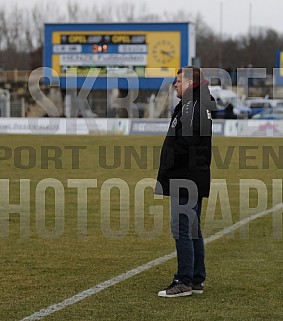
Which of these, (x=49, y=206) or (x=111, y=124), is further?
(x=111, y=124)

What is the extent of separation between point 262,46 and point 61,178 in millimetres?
74757

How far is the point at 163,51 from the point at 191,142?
43.5 meters

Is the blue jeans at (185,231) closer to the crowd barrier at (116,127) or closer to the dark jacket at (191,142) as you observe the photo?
the dark jacket at (191,142)

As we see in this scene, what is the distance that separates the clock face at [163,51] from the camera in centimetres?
5034

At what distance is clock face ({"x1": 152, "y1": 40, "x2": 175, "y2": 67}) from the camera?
1982 inches

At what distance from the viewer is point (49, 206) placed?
14180 mm

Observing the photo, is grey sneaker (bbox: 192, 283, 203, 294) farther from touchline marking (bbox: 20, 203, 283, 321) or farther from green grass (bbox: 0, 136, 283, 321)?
touchline marking (bbox: 20, 203, 283, 321)

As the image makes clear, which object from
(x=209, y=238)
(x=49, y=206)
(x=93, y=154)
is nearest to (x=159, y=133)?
(x=93, y=154)

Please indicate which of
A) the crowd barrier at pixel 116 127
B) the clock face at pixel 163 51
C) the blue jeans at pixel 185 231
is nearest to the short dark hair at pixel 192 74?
the blue jeans at pixel 185 231

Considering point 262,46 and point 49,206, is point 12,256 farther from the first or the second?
point 262,46

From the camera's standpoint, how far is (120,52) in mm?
51000

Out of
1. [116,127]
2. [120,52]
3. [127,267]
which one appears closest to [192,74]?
[127,267]

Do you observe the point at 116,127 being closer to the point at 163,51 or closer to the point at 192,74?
the point at 163,51

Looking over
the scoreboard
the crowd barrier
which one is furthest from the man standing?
the scoreboard
